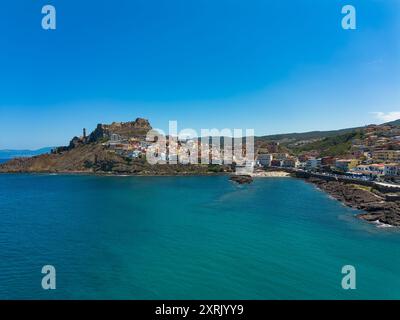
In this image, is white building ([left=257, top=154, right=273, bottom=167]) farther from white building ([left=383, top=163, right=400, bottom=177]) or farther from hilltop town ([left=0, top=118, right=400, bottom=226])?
white building ([left=383, top=163, right=400, bottom=177])

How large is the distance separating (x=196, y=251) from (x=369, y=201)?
23963mm

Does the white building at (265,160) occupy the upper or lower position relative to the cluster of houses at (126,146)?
lower

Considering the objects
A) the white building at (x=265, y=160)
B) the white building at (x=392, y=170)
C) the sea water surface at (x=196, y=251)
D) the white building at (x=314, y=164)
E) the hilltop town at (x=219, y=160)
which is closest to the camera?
the sea water surface at (x=196, y=251)

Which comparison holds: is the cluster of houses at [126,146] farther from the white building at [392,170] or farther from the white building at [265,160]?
the white building at [392,170]

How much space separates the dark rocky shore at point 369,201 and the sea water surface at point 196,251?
5.93 ft

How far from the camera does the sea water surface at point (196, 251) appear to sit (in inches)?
587

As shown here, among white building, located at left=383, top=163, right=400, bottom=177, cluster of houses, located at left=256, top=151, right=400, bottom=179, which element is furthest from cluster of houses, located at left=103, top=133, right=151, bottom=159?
white building, located at left=383, top=163, right=400, bottom=177

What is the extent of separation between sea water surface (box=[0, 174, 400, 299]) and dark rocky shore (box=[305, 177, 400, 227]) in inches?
71.1

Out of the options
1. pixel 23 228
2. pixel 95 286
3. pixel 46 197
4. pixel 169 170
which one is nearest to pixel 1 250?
pixel 23 228

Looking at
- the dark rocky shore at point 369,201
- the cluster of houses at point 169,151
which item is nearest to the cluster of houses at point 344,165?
the dark rocky shore at point 369,201

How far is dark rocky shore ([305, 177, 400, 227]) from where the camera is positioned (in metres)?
28.2

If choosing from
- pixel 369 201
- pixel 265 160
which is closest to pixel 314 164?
pixel 265 160

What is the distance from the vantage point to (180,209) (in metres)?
34.1

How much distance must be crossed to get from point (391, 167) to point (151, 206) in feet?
121
